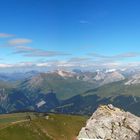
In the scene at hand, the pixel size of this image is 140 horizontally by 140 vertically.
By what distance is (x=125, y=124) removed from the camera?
194 m

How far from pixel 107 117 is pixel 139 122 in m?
18.3

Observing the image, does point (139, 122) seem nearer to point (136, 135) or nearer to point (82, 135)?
point (136, 135)

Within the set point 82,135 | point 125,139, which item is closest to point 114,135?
point 125,139

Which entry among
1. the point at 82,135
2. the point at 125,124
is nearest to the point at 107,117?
the point at 125,124

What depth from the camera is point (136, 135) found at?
187 meters

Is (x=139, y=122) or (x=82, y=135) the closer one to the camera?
(x=82, y=135)

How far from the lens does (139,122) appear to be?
19488 cm

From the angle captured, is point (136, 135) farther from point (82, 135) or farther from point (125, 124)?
point (82, 135)

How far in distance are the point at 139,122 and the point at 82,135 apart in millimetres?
35853

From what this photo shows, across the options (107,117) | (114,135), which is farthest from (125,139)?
(107,117)

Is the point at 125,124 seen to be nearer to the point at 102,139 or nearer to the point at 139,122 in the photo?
the point at 139,122

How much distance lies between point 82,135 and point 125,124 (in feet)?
91.6

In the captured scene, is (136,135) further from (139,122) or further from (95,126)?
(95,126)

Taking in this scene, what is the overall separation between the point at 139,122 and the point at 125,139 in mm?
16712
